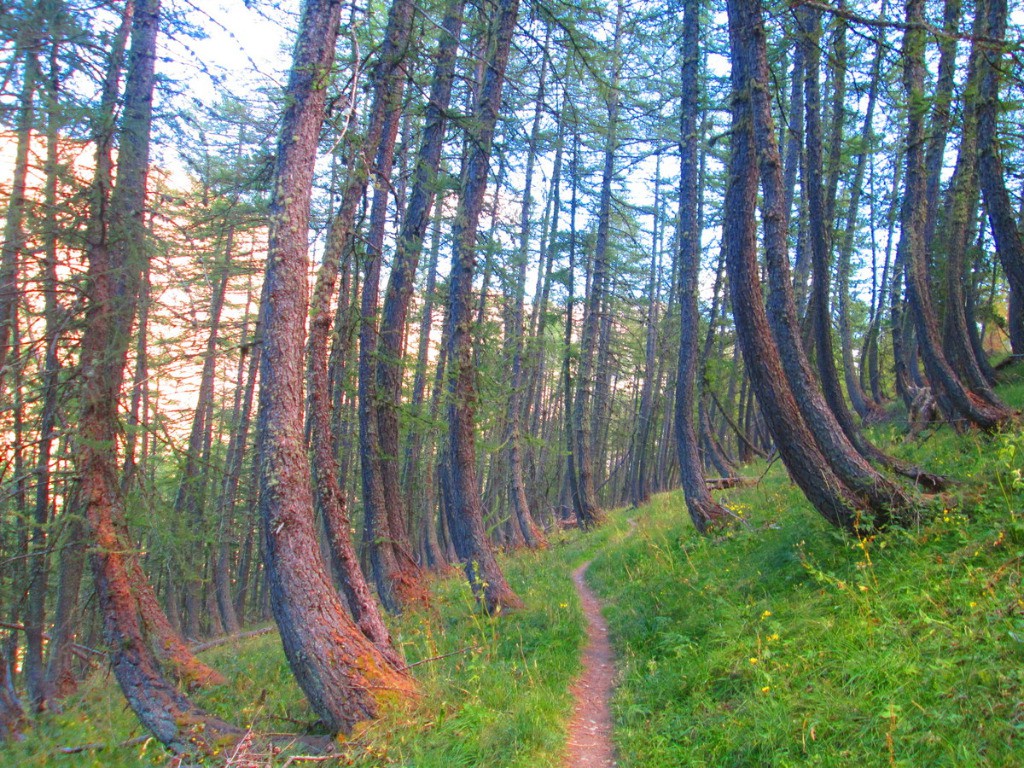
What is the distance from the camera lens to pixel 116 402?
6.96 metres

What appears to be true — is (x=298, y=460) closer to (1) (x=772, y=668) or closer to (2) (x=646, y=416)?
(1) (x=772, y=668)

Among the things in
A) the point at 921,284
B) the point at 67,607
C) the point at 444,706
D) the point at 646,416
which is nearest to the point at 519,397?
the point at 646,416

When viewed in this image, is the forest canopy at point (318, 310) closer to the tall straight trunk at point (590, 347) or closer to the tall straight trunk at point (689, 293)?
the tall straight trunk at point (689, 293)

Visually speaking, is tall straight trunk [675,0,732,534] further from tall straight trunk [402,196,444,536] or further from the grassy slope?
tall straight trunk [402,196,444,536]

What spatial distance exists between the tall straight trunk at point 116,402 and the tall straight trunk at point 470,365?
351 centimetres

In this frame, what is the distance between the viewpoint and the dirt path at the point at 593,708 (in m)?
4.44

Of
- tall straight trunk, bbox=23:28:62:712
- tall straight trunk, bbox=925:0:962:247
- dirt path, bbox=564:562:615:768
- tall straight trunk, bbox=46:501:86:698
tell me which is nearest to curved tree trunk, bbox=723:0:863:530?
tall straight trunk, bbox=925:0:962:247

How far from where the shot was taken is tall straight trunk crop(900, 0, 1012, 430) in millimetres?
7383

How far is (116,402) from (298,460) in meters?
3.60

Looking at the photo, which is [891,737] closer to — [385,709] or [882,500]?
[882,500]

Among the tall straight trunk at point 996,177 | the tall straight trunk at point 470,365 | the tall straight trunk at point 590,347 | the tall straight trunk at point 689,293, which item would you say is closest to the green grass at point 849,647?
the tall straight trunk at point 470,365

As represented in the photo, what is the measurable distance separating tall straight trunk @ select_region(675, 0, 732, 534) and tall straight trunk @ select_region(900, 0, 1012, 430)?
2928 mm

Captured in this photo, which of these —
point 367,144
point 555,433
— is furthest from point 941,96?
point 555,433

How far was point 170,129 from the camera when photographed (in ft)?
25.7
